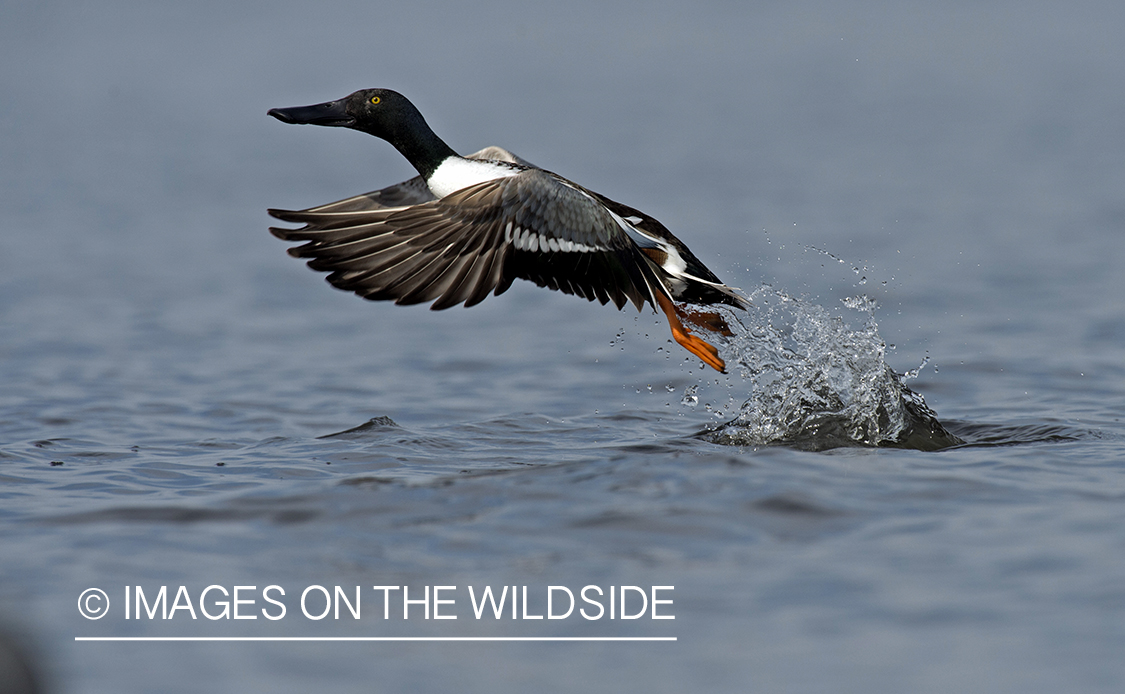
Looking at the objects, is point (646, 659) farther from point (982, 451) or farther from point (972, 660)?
point (982, 451)

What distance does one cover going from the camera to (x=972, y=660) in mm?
3824

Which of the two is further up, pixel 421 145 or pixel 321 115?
pixel 321 115

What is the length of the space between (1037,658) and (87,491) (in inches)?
164

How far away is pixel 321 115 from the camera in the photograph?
6867mm

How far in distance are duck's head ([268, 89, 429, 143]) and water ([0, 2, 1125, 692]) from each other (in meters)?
1.71

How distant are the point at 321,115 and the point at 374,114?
0.95 feet

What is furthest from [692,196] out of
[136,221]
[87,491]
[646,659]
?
[646,659]

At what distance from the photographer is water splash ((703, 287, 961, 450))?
668 cm

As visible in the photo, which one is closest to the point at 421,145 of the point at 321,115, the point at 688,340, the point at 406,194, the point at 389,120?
the point at 389,120

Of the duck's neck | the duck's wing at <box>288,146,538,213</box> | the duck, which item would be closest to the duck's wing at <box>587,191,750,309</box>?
the duck

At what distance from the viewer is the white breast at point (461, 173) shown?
6543mm

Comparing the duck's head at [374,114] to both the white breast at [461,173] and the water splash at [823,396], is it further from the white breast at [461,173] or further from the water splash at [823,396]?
the water splash at [823,396]

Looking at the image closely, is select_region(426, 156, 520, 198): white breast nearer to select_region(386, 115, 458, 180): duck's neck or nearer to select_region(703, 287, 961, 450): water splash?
select_region(386, 115, 458, 180): duck's neck

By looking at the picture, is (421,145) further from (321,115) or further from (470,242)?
(470,242)
